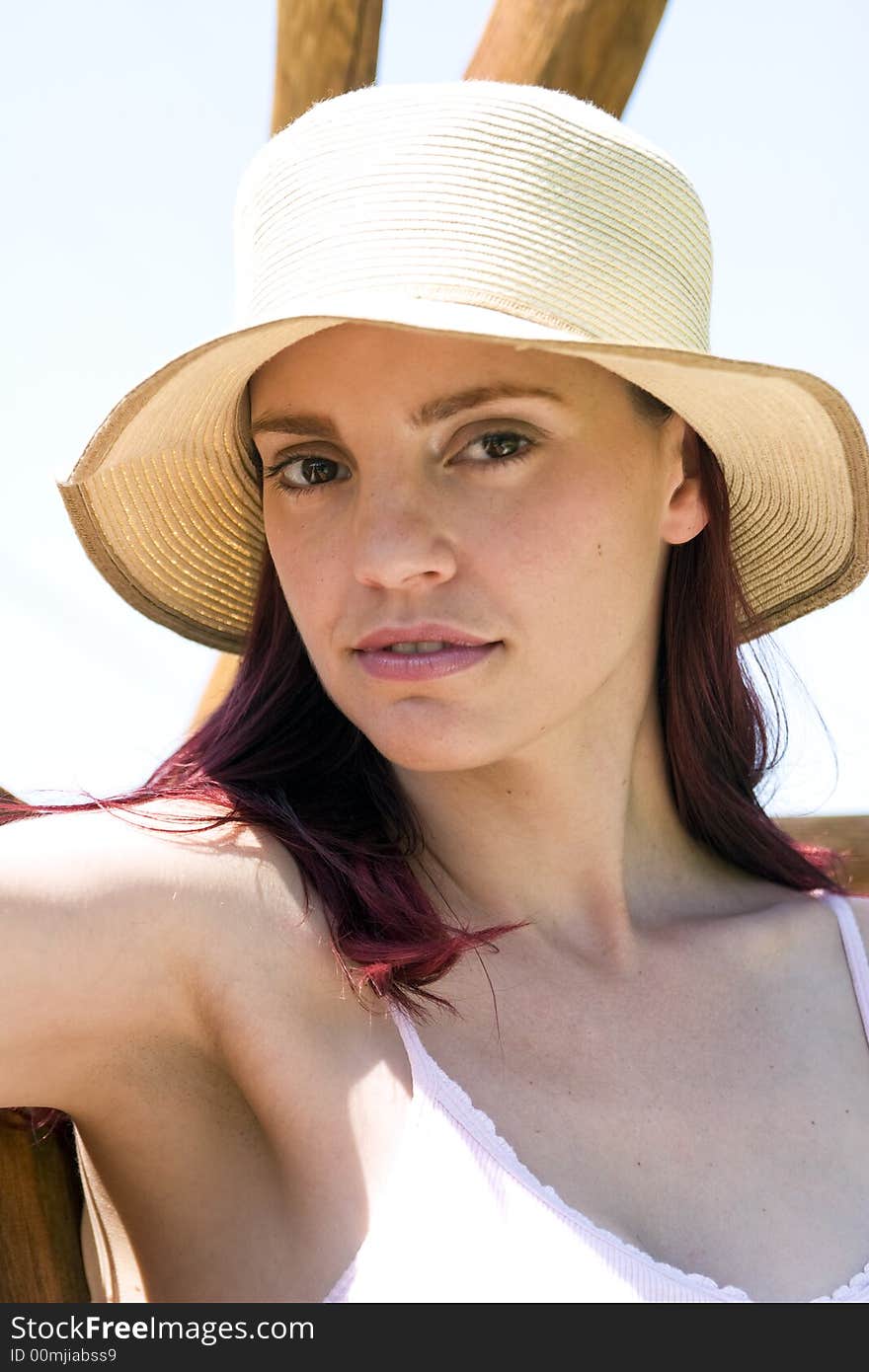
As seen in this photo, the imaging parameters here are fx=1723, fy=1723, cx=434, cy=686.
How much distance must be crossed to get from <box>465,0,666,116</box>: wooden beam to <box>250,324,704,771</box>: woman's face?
0.99 meters

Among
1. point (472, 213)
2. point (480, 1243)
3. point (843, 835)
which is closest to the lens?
point (480, 1243)

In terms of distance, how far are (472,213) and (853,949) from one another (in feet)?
4.04

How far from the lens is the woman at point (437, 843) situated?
6.01 ft

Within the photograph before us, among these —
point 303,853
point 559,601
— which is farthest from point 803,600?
point 303,853

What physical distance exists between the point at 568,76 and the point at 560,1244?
6.13 feet

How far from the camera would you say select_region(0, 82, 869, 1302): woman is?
6.01 ft

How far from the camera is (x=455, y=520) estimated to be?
191 cm

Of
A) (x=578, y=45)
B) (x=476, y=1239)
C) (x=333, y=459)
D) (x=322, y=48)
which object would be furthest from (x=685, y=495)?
(x=322, y=48)

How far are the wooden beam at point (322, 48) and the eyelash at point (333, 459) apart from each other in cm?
112

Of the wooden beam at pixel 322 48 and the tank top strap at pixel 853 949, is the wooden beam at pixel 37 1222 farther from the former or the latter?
the wooden beam at pixel 322 48

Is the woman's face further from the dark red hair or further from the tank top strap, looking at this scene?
the tank top strap

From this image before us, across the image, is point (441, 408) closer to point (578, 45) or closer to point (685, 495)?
point (685, 495)

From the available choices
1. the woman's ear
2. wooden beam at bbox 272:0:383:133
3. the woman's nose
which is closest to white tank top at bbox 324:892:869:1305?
the woman's nose

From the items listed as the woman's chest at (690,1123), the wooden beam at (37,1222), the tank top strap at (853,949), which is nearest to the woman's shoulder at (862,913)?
the tank top strap at (853,949)
